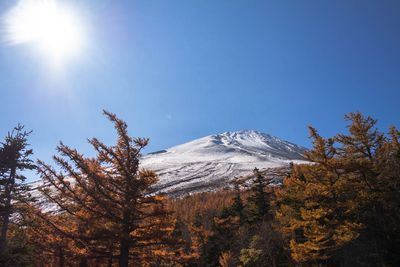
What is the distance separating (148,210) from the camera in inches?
623

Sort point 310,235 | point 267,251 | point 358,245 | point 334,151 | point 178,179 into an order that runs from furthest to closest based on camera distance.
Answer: point 178,179, point 267,251, point 358,245, point 334,151, point 310,235

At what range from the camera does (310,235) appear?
60.6 feet

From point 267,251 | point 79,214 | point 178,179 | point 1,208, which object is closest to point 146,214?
point 79,214

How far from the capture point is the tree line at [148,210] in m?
13.3

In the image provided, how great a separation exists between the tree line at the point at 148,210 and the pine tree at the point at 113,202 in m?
0.04

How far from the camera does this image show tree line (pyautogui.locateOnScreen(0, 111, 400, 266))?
43.7 feet

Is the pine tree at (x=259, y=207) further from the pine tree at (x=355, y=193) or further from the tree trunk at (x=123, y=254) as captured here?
the tree trunk at (x=123, y=254)

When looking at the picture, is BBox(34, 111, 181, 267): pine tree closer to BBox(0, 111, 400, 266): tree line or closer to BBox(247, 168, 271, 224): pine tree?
BBox(0, 111, 400, 266): tree line

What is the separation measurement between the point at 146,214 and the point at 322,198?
34.2 ft

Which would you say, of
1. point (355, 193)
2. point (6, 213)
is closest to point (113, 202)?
point (6, 213)

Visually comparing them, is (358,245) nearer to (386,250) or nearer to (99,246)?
(386,250)

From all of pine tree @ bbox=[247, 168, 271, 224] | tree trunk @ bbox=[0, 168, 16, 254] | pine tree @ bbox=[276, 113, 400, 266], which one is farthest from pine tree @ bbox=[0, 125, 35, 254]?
pine tree @ bbox=[247, 168, 271, 224]

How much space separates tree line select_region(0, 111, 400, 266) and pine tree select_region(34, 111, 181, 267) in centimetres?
4

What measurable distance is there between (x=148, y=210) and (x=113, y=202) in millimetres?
2712
